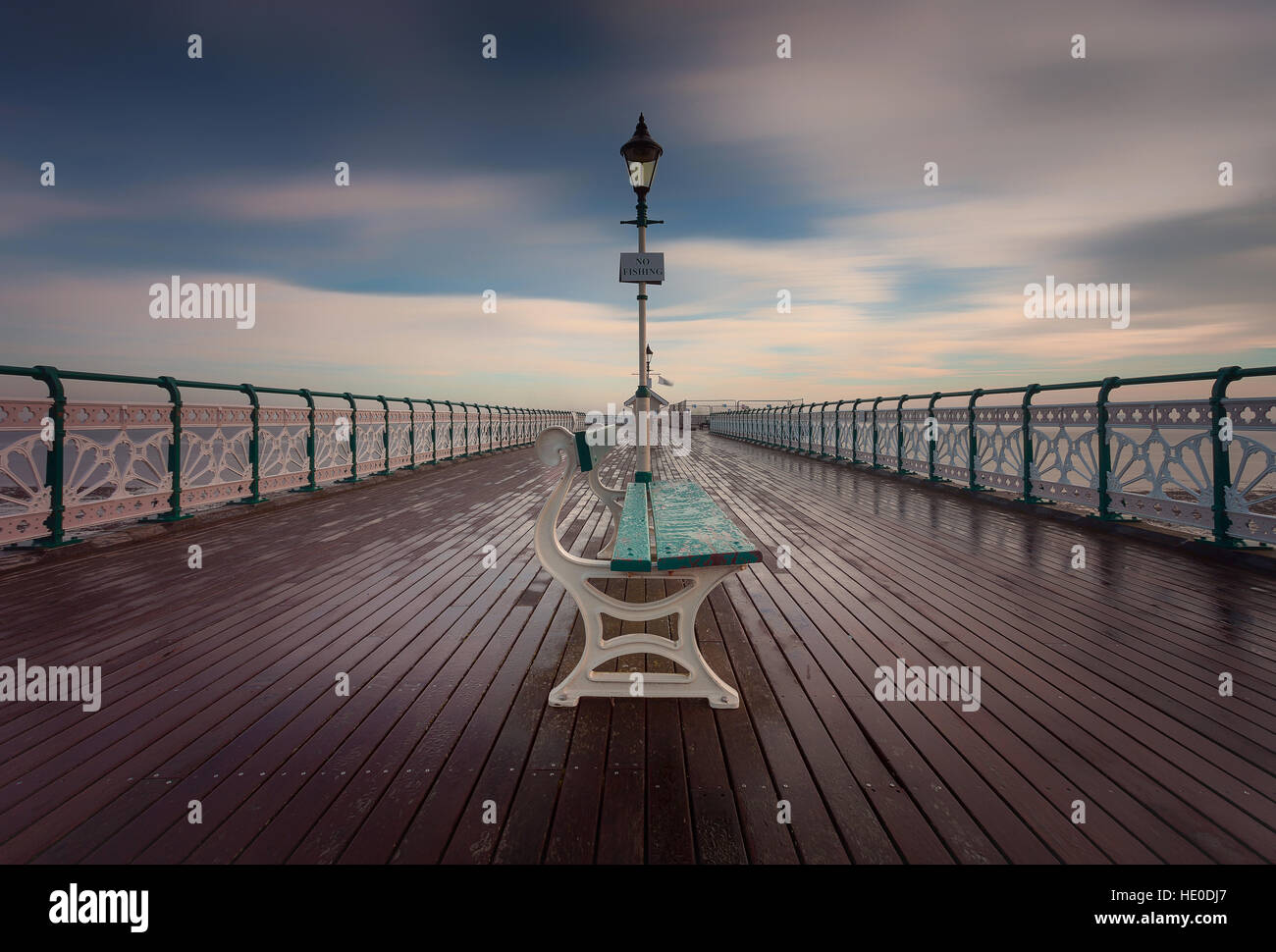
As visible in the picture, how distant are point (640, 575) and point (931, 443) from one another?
9.51 m

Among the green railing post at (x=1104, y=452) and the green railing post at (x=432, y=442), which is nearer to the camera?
the green railing post at (x=1104, y=452)

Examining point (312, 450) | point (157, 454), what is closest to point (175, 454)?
point (157, 454)

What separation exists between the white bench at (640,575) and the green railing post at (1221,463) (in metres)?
5.04

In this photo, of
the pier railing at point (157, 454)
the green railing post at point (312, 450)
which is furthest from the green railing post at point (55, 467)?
the green railing post at point (312, 450)

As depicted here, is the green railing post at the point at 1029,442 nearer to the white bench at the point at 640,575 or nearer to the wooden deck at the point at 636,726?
the wooden deck at the point at 636,726

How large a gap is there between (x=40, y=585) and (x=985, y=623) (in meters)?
6.67

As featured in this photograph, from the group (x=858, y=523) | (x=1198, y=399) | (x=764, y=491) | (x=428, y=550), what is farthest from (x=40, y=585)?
(x=1198, y=399)

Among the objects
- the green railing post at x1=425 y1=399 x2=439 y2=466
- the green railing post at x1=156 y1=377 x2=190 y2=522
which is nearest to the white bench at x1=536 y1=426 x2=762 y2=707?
the green railing post at x1=156 y1=377 x2=190 y2=522

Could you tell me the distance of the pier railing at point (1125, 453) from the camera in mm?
4809

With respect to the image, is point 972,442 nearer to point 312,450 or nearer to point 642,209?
point 642,209

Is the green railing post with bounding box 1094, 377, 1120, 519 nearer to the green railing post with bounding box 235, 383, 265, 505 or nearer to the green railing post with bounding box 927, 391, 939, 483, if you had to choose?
the green railing post with bounding box 927, 391, 939, 483

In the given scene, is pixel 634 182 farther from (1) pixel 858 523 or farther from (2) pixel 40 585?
(2) pixel 40 585

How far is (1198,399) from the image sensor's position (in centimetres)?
521
